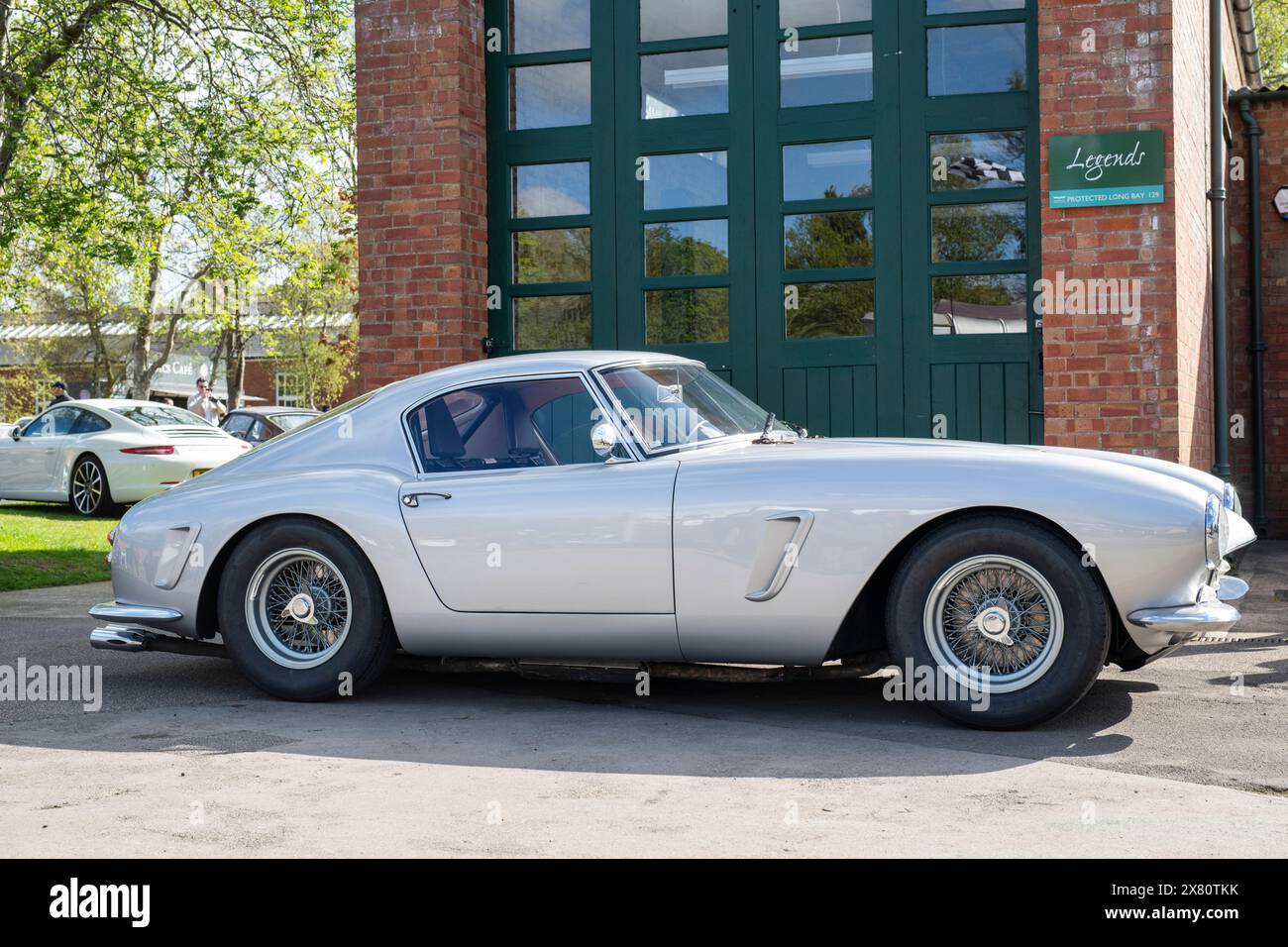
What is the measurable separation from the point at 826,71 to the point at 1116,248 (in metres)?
2.27

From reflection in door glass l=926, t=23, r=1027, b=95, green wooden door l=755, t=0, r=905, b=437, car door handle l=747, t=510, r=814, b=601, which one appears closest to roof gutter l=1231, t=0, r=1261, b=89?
reflection in door glass l=926, t=23, r=1027, b=95

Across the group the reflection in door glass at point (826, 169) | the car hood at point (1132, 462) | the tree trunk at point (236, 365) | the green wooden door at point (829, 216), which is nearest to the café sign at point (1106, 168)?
the green wooden door at point (829, 216)

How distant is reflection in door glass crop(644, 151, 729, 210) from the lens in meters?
9.34

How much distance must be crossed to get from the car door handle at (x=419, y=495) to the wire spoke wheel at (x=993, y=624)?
194 cm

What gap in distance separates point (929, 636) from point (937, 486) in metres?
0.53

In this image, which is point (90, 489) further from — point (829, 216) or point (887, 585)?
point (887, 585)

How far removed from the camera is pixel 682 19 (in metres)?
9.44

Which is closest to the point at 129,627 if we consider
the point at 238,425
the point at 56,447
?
the point at 56,447

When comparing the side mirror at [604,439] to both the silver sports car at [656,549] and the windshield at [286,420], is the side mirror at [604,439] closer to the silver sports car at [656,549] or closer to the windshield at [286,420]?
the silver sports car at [656,549]

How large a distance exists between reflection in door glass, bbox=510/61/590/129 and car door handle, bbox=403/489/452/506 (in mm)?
4880

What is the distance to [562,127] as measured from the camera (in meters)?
9.72

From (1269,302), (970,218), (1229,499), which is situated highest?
(970,218)

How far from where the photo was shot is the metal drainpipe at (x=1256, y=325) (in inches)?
489

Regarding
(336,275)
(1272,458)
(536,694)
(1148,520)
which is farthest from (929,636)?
(336,275)
